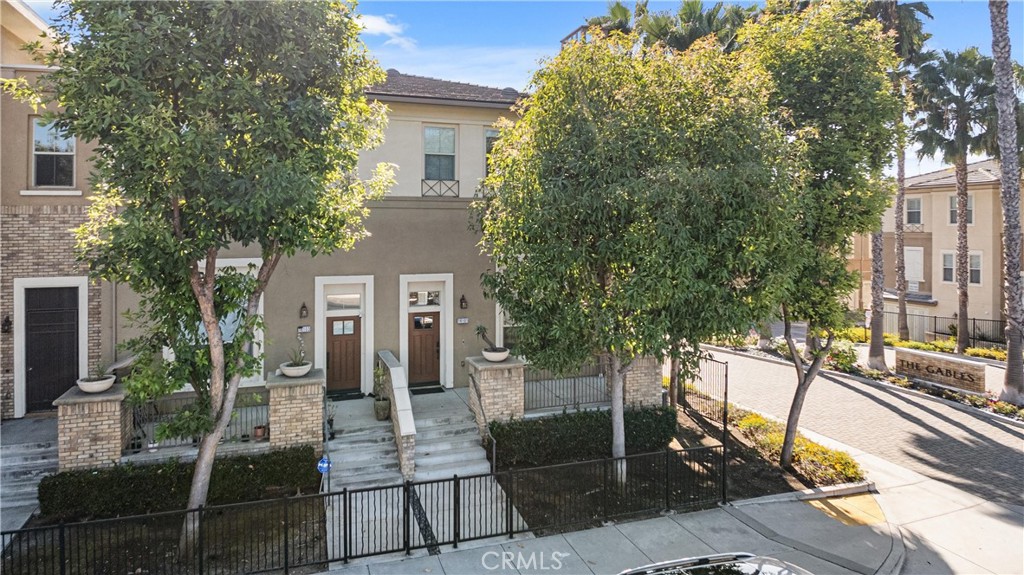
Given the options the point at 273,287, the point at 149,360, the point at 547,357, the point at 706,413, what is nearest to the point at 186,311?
the point at 149,360

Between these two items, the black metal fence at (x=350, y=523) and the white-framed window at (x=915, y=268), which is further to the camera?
the white-framed window at (x=915, y=268)

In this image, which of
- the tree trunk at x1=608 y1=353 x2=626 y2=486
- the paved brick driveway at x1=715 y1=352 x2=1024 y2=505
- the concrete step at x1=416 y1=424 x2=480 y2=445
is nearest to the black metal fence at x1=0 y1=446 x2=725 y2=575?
the tree trunk at x1=608 y1=353 x2=626 y2=486

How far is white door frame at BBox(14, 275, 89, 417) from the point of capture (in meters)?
11.7

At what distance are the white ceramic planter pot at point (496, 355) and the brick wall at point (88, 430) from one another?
6.59 metres

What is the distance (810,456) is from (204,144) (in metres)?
12.2

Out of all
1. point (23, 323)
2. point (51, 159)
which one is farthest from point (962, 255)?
point (23, 323)

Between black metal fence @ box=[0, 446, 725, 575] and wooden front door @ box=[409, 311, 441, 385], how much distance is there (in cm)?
420

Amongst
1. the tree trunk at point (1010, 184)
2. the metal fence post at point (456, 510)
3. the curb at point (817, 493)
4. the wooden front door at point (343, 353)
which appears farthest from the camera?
the tree trunk at point (1010, 184)

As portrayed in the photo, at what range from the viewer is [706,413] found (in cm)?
1511

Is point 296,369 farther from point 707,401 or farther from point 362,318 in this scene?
point 707,401

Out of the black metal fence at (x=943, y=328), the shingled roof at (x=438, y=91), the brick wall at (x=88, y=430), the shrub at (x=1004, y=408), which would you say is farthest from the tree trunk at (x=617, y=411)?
the black metal fence at (x=943, y=328)

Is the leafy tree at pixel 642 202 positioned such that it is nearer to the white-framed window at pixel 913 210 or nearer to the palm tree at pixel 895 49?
the palm tree at pixel 895 49

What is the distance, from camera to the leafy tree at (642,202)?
29.7ft

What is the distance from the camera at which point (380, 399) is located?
1214 centimetres
